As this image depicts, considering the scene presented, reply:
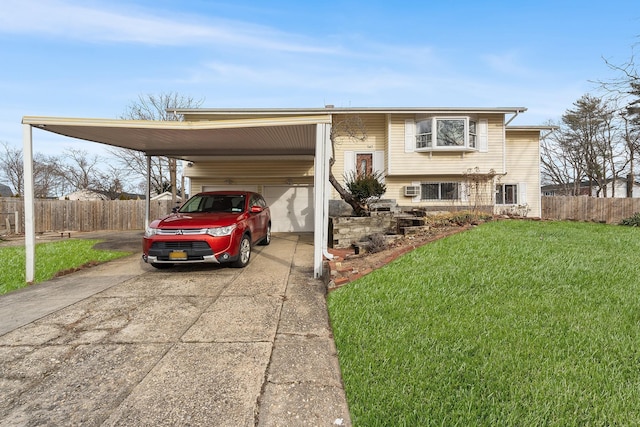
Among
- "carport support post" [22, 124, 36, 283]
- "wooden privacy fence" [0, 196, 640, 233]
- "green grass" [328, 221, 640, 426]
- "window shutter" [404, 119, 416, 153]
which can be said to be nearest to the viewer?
"green grass" [328, 221, 640, 426]

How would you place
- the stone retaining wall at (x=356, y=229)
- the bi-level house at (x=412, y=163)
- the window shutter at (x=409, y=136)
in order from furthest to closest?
1. the window shutter at (x=409, y=136)
2. the bi-level house at (x=412, y=163)
3. the stone retaining wall at (x=356, y=229)

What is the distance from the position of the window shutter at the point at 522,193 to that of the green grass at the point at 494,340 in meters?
10.3

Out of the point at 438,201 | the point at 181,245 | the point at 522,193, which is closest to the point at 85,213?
the point at 181,245

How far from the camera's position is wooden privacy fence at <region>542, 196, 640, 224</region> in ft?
54.5

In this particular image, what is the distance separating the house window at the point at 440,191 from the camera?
46.8 ft

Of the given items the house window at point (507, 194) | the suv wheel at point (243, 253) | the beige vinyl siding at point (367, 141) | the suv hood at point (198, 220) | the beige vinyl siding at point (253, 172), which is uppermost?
the beige vinyl siding at point (367, 141)

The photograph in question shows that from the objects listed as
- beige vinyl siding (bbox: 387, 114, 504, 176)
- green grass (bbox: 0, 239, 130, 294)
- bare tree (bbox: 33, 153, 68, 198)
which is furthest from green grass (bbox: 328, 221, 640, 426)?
bare tree (bbox: 33, 153, 68, 198)

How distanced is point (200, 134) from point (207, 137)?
0.39m

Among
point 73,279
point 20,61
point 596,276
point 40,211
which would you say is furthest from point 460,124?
point 40,211

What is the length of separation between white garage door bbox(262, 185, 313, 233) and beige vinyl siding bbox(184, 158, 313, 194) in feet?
1.30

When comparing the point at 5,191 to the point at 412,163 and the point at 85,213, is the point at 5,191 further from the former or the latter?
the point at 412,163

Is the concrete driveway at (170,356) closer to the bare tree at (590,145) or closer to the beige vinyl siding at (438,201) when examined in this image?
the beige vinyl siding at (438,201)

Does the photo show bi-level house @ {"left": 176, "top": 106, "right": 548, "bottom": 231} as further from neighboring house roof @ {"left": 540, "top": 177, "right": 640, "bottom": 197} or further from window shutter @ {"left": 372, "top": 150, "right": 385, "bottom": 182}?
neighboring house roof @ {"left": 540, "top": 177, "right": 640, "bottom": 197}

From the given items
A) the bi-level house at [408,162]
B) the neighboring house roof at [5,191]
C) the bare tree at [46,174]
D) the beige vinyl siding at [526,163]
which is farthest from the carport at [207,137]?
the neighboring house roof at [5,191]
